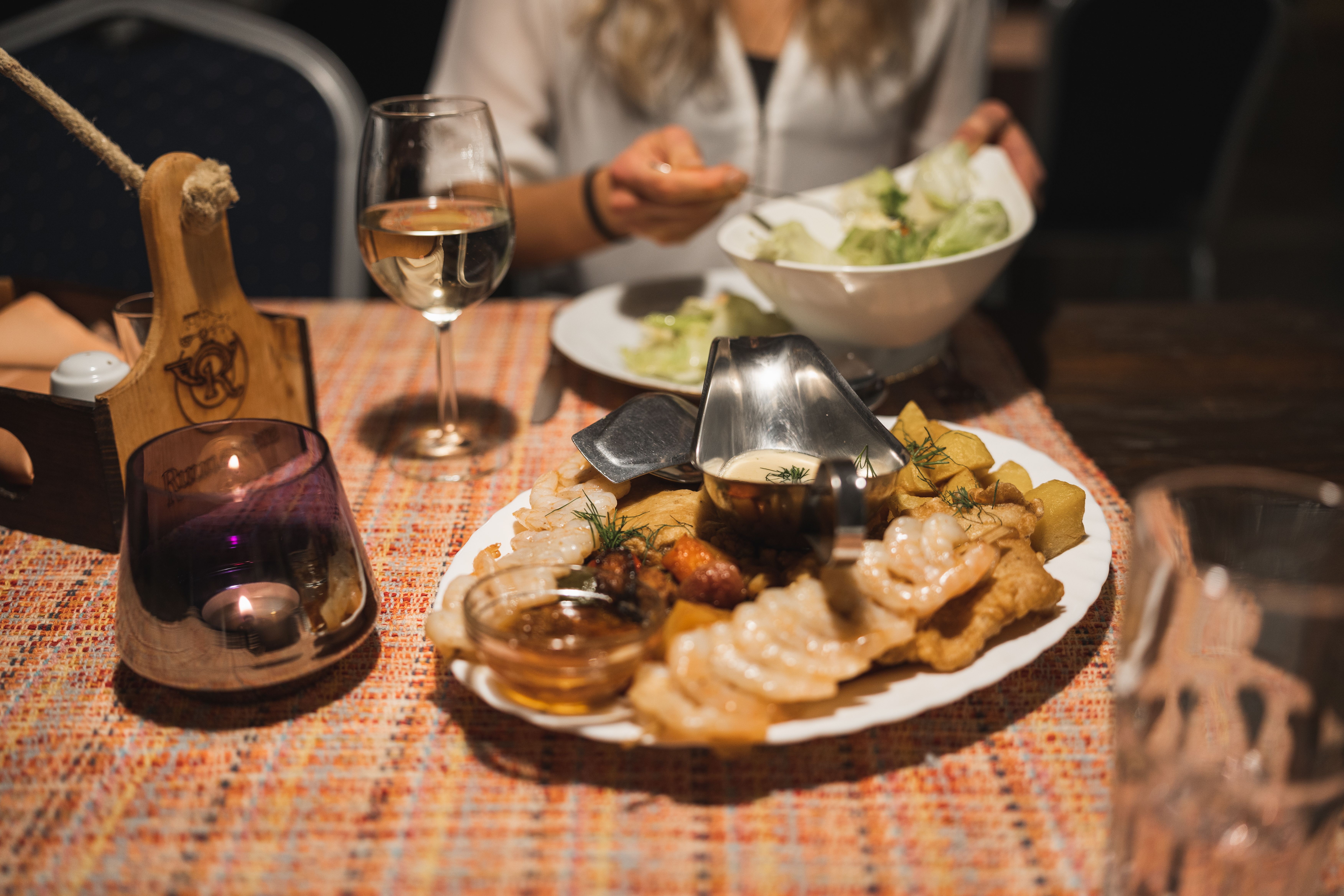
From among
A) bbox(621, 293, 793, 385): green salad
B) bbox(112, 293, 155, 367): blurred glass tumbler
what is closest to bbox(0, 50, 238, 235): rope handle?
bbox(112, 293, 155, 367): blurred glass tumbler

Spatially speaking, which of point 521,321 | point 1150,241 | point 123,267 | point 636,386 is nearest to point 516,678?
point 636,386

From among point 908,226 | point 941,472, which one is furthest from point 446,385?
point 908,226

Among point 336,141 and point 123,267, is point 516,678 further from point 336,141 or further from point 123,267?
point 123,267

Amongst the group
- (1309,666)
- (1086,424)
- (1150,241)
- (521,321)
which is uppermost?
(1309,666)

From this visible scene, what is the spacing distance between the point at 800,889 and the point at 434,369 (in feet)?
3.67

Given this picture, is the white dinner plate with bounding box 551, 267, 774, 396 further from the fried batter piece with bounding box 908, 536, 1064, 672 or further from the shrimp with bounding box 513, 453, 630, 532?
the fried batter piece with bounding box 908, 536, 1064, 672

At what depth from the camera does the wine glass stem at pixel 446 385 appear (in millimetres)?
1218

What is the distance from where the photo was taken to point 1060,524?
0.87 m

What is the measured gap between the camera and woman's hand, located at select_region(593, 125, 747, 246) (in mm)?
1411

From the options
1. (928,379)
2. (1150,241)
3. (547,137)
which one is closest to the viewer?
(928,379)

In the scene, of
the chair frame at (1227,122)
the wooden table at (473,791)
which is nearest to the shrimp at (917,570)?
the wooden table at (473,791)

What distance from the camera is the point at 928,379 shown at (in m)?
1.44

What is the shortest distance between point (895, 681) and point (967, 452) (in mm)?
315

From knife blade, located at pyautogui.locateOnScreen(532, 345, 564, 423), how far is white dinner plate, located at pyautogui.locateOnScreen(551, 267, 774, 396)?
0.03 meters
